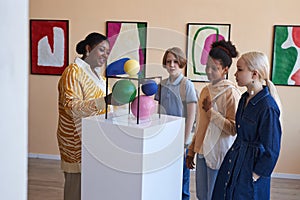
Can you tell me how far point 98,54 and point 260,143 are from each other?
3.38ft

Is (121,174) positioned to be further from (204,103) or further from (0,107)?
(0,107)

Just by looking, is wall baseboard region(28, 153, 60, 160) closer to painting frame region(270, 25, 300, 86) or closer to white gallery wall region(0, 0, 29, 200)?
painting frame region(270, 25, 300, 86)

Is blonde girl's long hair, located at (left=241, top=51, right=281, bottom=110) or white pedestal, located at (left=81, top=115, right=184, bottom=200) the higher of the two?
blonde girl's long hair, located at (left=241, top=51, right=281, bottom=110)

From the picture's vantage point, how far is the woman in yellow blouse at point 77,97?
2062 mm

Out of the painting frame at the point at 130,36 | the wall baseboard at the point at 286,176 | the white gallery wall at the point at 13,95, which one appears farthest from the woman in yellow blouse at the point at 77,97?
the wall baseboard at the point at 286,176

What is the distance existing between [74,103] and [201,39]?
236 cm

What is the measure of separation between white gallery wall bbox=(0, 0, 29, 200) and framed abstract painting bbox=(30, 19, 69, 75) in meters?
4.15

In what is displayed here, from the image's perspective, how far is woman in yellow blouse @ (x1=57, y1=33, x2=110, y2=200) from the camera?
81.2 inches

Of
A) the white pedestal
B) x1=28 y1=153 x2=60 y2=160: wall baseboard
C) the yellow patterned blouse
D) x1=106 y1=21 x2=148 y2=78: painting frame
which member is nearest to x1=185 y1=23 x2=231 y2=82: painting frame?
x1=106 y1=21 x2=148 y2=78: painting frame

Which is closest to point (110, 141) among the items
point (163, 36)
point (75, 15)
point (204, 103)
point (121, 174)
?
point (121, 174)

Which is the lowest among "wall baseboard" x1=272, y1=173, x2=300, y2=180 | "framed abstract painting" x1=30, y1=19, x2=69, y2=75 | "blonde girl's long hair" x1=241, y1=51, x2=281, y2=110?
"wall baseboard" x1=272, y1=173, x2=300, y2=180

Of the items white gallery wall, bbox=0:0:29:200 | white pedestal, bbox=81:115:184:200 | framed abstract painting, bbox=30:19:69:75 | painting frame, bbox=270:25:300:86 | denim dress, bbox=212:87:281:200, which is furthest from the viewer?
framed abstract painting, bbox=30:19:69:75

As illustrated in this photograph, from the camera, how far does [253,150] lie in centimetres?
201

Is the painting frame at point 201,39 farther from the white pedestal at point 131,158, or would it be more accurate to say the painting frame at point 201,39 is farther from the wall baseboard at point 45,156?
the white pedestal at point 131,158
